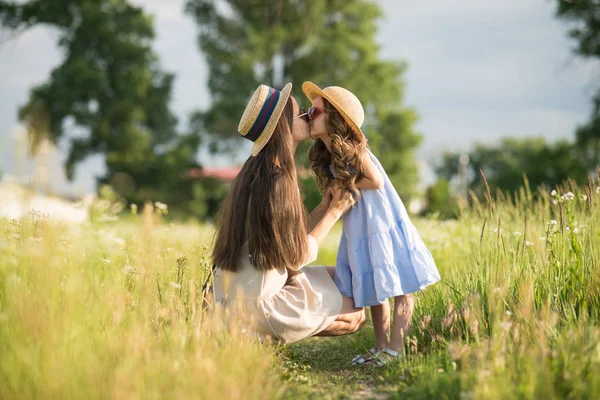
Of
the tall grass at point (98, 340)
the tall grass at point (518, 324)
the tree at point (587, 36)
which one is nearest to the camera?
the tall grass at point (98, 340)

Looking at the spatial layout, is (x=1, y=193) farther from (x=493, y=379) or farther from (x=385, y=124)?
(x=385, y=124)

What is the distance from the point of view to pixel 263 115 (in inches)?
134

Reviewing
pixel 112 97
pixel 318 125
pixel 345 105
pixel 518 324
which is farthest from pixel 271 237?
pixel 112 97

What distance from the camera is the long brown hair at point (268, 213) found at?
130 inches

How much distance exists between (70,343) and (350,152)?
1992 mm

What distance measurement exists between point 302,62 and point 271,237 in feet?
66.6

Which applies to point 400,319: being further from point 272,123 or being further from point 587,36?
point 587,36

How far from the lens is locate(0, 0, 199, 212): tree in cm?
2305

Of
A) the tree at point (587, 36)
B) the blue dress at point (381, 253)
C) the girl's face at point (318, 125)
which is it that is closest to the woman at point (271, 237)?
the girl's face at point (318, 125)

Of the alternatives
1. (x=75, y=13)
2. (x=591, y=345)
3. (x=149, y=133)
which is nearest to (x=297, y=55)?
(x=149, y=133)

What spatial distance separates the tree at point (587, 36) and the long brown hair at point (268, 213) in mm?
18145

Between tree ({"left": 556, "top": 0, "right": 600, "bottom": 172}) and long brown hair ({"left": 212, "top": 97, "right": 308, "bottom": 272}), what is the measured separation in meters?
18.1

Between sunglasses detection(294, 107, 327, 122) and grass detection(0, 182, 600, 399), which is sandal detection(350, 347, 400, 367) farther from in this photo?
sunglasses detection(294, 107, 327, 122)

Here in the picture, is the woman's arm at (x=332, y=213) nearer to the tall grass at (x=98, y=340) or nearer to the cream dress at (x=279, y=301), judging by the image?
the cream dress at (x=279, y=301)
